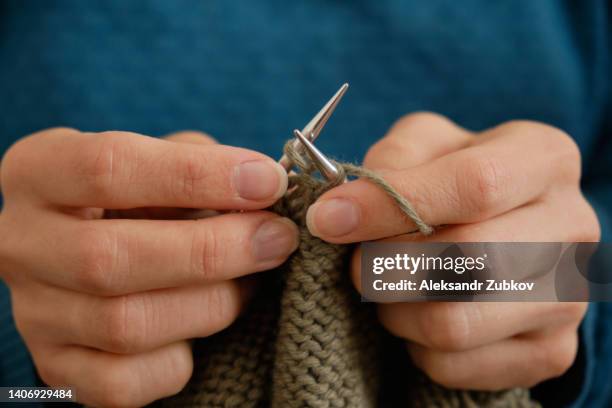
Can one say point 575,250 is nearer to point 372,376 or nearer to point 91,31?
point 372,376

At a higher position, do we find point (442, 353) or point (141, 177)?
point (141, 177)

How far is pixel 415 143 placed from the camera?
66 centimetres

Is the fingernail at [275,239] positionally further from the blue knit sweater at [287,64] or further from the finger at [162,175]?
the blue knit sweater at [287,64]

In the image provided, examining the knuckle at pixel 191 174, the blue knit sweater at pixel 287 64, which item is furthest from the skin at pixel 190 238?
the blue knit sweater at pixel 287 64

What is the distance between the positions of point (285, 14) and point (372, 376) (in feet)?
2.27

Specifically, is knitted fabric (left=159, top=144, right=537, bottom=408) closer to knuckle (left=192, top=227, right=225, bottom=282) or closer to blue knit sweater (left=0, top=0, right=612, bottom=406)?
knuckle (left=192, top=227, right=225, bottom=282)

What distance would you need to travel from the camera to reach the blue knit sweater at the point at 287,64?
93 cm

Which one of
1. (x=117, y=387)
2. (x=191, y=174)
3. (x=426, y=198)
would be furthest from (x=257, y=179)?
(x=117, y=387)

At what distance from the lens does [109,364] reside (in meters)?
0.57

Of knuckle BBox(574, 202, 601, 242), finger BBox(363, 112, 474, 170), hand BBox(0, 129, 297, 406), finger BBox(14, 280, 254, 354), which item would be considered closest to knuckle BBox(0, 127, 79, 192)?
hand BBox(0, 129, 297, 406)

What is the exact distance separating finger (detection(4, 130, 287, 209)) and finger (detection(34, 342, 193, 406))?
0.59ft

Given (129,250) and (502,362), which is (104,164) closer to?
(129,250)

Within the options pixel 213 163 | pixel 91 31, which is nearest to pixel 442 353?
pixel 213 163

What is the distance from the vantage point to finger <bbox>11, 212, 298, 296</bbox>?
52 cm
